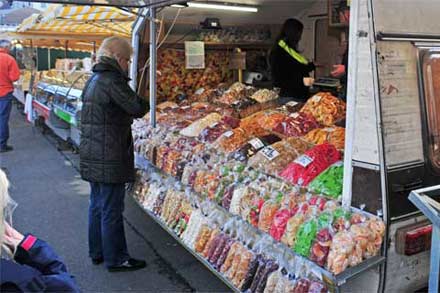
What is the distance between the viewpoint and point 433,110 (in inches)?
84.9

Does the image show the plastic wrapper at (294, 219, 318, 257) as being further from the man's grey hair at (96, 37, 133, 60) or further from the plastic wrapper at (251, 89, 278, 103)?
the plastic wrapper at (251, 89, 278, 103)

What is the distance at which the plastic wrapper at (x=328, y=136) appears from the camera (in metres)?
2.86

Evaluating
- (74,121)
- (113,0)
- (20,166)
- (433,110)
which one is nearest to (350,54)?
(433,110)

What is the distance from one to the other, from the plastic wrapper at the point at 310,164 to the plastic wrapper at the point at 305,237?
1.36 ft

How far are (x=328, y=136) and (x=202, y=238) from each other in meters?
1.10

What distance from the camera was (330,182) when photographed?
2375 millimetres

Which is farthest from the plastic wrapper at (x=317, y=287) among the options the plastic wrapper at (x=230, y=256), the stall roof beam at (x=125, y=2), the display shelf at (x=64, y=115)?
the display shelf at (x=64, y=115)

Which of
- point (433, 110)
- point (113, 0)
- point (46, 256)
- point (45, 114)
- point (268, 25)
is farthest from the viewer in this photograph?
point (45, 114)

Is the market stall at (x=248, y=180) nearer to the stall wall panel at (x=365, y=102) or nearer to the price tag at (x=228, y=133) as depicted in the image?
the price tag at (x=228, y=133)

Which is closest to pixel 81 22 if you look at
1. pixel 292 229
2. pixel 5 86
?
pixel 5 86

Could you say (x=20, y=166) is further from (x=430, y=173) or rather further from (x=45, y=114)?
(x=430, y=173)

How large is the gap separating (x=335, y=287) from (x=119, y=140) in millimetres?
1999

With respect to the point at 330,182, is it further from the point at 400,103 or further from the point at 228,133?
the point at 228,133

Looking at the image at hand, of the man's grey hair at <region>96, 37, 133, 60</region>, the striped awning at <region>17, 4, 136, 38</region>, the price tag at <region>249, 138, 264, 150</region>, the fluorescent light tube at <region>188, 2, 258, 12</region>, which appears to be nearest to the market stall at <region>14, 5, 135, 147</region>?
the striped awning at <region>17, 4, 136, 38</region>
